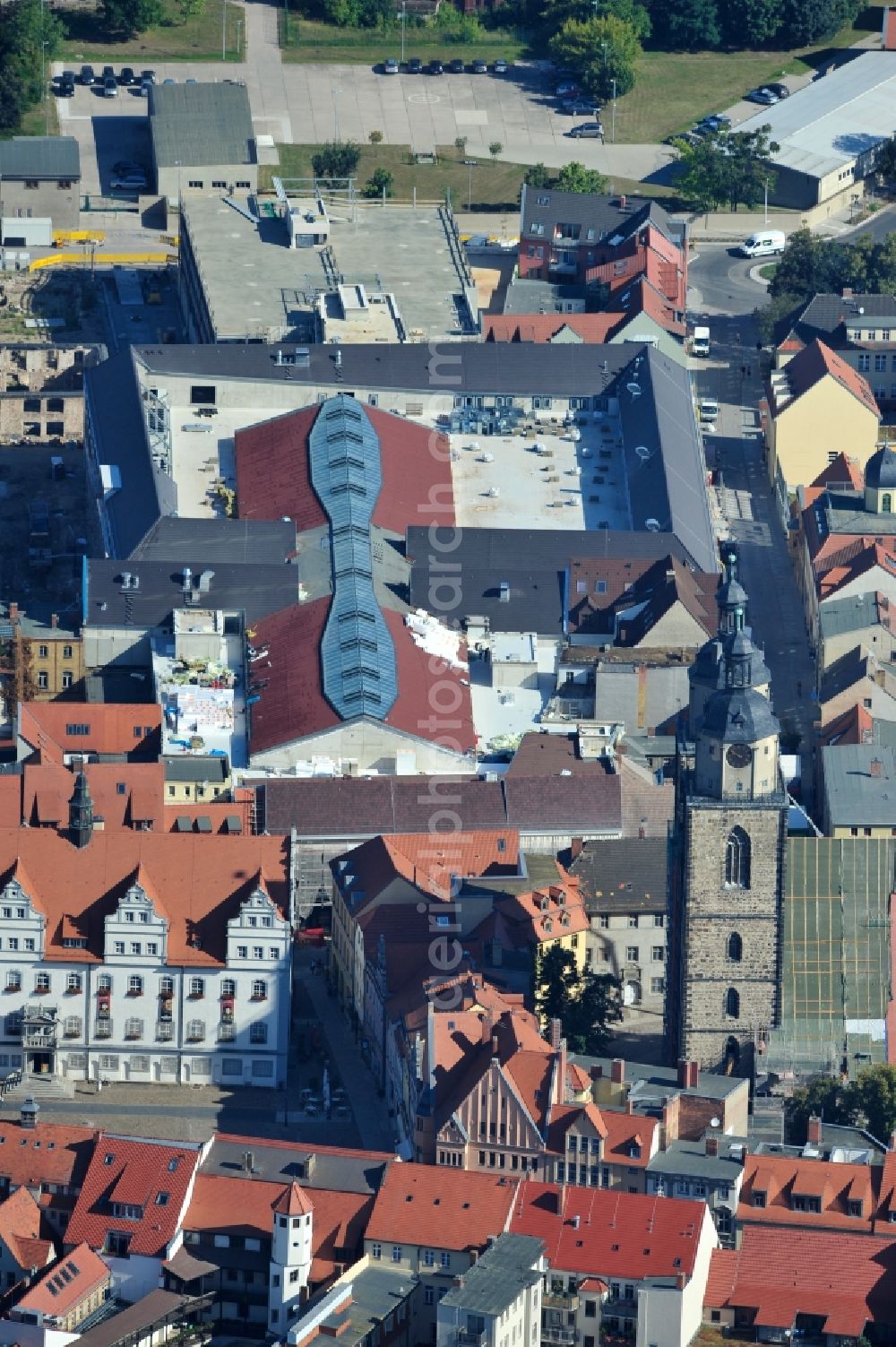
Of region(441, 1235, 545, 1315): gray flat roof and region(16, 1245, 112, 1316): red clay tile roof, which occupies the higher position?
region(441, 1235, 545, 1315): gray flat roof

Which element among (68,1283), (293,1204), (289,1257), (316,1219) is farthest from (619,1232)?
(68,1283)

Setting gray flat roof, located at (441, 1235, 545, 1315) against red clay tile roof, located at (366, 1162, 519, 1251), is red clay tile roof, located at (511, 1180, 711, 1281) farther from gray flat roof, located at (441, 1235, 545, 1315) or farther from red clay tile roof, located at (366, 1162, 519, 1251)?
gray flat roof, located at (441, 1235, 545, 1315)

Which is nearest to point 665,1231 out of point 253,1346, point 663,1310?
point 663,1310

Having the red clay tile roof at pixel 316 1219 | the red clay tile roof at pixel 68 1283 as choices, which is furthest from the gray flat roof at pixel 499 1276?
the red clay tile roof at pixel 68 1283

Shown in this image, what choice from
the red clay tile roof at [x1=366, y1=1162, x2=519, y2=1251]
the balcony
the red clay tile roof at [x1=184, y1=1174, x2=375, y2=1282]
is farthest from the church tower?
the balcony

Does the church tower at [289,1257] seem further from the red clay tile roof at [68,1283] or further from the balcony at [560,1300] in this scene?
the balcony at [560,1300]

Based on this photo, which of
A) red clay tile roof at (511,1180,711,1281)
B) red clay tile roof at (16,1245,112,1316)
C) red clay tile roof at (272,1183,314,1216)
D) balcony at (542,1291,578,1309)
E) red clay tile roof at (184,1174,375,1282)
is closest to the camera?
red clay tile roof at (16,1245,112,1316)

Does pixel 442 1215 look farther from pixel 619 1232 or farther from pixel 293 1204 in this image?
pixel 619 1232
